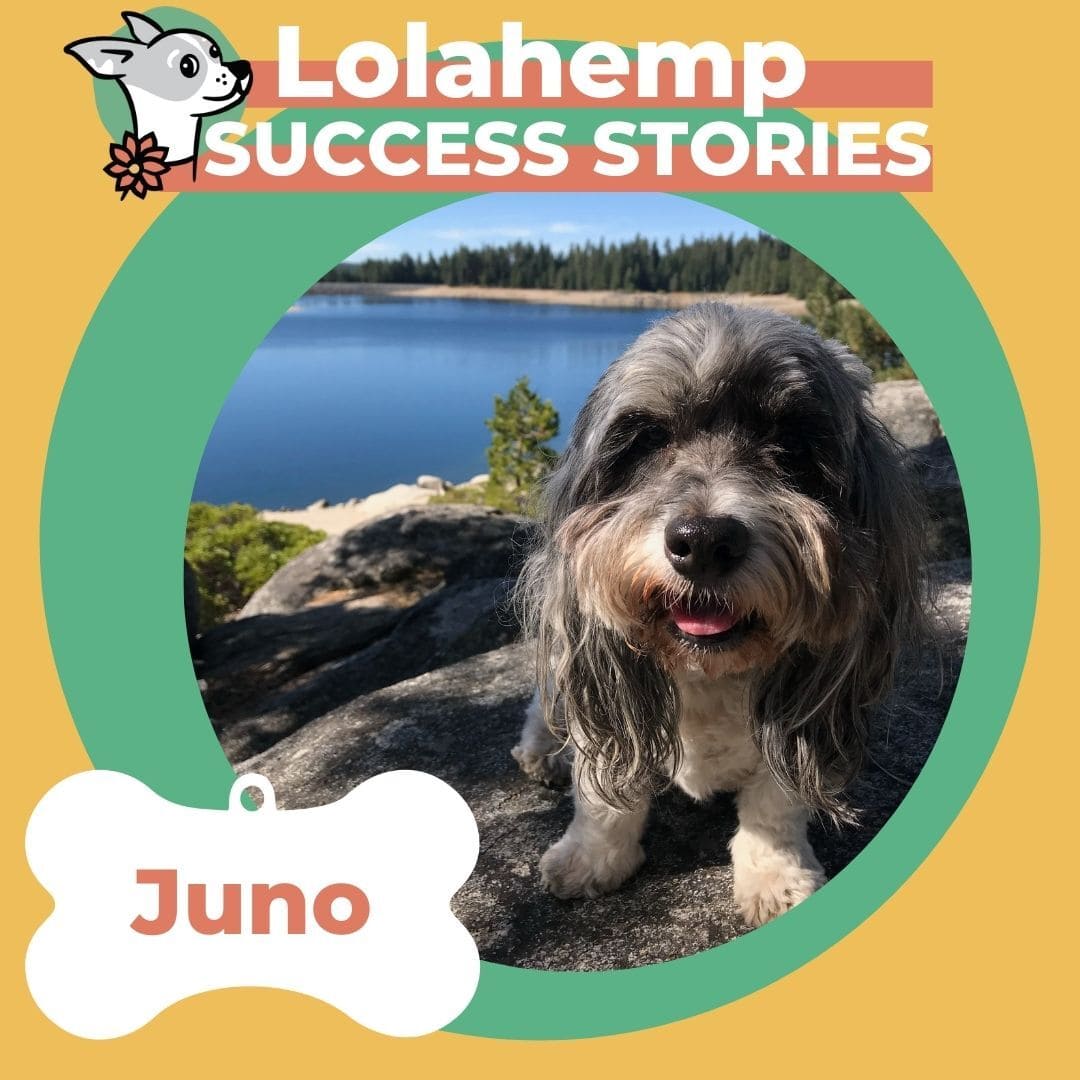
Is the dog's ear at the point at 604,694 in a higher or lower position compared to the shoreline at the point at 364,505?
lower

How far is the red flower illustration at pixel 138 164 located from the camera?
130 inches

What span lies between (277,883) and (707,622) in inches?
65.2

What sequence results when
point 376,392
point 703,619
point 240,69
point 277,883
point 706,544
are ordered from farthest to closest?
1. point 376,392
2. point 240,69
3. point 277,883
4. point 703,619
5. point 706,544

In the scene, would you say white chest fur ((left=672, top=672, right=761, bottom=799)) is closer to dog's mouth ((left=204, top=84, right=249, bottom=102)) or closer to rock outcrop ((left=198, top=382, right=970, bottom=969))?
rock outcrop ((left=198, top=382, right=970, bottom=969))

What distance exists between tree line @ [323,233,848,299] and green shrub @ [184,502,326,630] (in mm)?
3719

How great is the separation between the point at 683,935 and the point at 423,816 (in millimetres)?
1169

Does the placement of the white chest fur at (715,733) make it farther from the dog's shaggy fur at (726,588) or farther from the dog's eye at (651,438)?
the dog's eye at (651,438)

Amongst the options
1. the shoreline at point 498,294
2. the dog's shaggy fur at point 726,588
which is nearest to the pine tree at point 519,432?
the shoreline at point 498,294

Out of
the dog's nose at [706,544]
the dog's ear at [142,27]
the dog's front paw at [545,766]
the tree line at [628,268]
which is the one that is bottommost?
the dog's front paw at [545,766]

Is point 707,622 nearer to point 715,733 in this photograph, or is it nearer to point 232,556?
point 715,733

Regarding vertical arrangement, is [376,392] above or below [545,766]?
above

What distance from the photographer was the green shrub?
1130 cm

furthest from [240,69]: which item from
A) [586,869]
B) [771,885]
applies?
[771,885]

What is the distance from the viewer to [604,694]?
11.1ft
